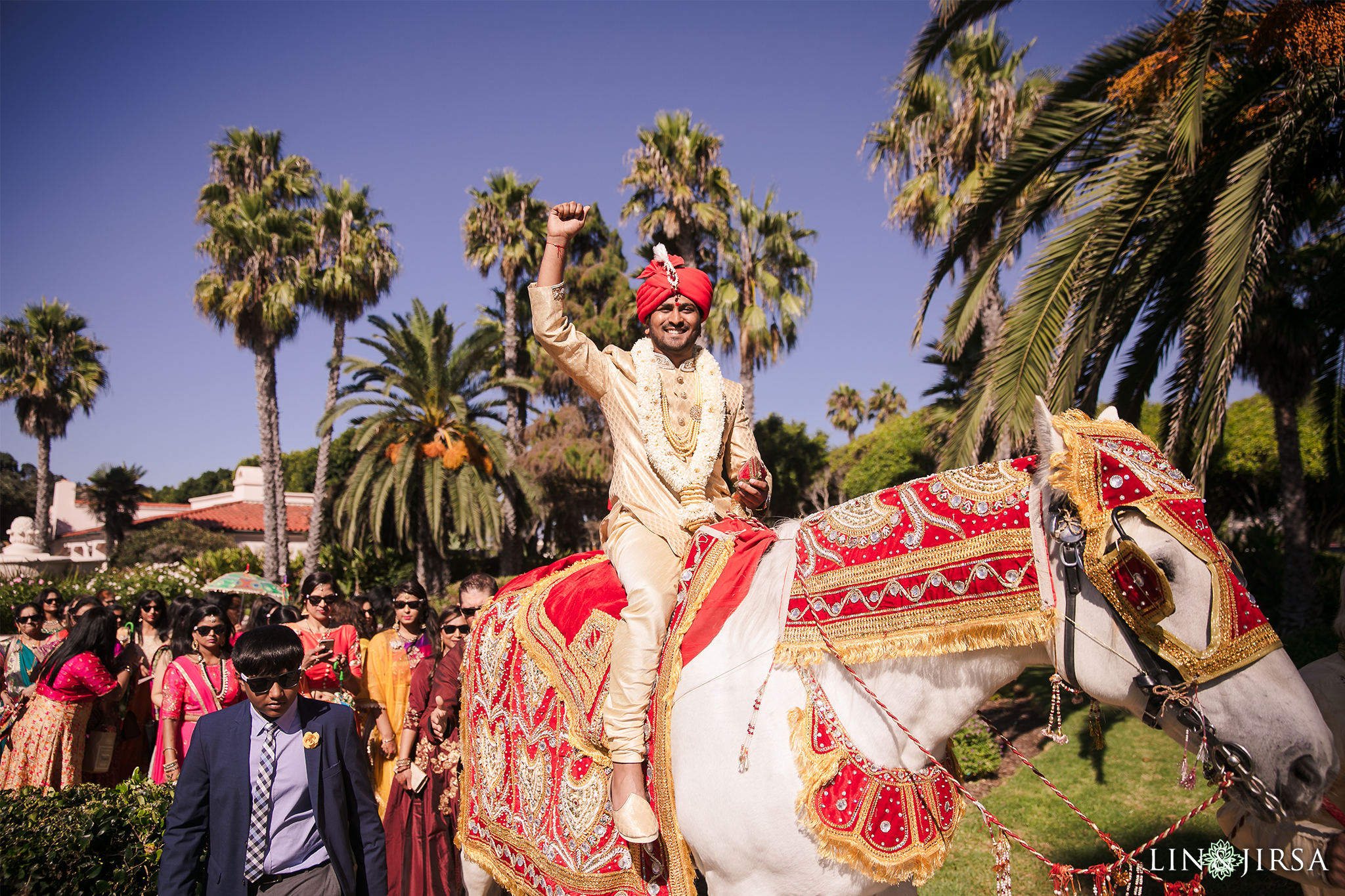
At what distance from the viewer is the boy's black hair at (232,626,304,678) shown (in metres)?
3.00

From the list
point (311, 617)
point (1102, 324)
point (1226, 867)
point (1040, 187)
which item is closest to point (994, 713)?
point (1102, 324)

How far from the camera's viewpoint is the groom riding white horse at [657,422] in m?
3.02

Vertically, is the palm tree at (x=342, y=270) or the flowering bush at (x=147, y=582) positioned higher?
the palm tree at (x=342, y=270)

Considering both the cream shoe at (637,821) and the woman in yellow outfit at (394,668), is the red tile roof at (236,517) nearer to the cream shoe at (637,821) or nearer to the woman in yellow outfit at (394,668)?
the woman in yellow outfit at (394,668)

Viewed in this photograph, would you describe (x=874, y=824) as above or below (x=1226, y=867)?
above

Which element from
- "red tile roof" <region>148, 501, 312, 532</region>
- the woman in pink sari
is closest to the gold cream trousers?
the woman in pink sari

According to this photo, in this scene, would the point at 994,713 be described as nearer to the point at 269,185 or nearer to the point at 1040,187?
the point at 1040,187

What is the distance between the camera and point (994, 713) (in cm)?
1001

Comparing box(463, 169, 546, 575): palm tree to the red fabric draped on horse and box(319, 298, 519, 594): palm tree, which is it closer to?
box(319, 298, 519, 594): palm tree

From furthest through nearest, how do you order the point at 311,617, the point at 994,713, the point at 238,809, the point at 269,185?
the point at 269,185
the point at 994,713
the point at 311,617
the point at 238,809

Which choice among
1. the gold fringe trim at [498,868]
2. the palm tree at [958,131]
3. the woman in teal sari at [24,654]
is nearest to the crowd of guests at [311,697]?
the woman in teal sari at [24,654]

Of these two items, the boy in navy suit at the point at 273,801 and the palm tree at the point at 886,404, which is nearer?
the boy in navy suit at the point at 273,801

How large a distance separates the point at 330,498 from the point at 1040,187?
89.0ft

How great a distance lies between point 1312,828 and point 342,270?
2550cm
